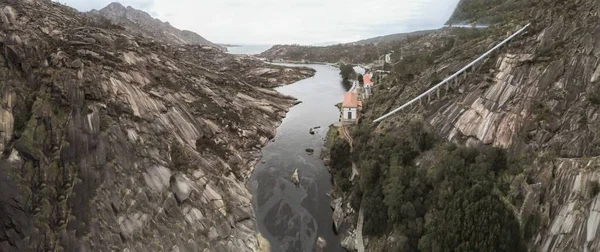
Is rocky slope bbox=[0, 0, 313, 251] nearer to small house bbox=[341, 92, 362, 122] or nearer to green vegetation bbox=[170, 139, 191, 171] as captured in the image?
green vegetation bbox=[170, 139, 191, 171]

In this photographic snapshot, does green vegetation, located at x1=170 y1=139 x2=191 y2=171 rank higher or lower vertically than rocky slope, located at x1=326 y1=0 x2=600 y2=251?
lower

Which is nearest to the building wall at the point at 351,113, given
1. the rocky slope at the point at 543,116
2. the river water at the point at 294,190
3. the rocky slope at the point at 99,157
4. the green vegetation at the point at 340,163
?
the river water at the point at 294,190

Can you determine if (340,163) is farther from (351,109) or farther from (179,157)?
(179,157)

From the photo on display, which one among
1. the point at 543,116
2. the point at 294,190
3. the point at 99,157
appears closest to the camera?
the point at 543,116

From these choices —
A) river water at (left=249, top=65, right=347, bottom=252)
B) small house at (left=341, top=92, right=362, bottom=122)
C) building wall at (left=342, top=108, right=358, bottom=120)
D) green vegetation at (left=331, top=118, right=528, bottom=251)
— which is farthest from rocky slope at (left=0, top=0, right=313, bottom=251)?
small house at (left=341, top=92, right=362, bottom=122)

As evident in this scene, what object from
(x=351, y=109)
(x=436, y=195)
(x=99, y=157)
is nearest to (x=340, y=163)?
(x=351, y=109)
